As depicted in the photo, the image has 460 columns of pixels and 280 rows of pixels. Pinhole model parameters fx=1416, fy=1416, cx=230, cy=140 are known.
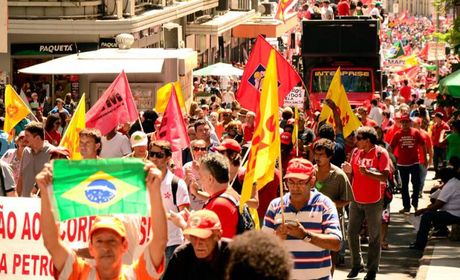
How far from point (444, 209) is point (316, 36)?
13527mm

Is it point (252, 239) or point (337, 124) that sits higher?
point (252, 239)

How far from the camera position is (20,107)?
17109mm

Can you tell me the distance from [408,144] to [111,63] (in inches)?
191

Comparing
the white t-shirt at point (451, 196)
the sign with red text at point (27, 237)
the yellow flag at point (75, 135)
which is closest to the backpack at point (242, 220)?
the sign with red text at point (27, 237)

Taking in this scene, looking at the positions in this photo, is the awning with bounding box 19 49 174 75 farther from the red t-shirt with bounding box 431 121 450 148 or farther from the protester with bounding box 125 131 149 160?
the protester with bounding box 125 131 149 160

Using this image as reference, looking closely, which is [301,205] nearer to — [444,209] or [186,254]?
[186,254]

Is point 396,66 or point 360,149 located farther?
point 396,66

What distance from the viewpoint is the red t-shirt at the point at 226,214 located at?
29.7ft

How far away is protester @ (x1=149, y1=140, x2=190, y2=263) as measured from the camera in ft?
34.3

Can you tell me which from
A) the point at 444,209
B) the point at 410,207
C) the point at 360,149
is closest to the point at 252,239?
the point at 360,149

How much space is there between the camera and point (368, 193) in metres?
14.5

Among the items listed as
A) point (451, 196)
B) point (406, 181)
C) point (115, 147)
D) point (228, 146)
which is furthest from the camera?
point (406, 181)

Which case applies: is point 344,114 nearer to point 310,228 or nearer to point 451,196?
point 451,196


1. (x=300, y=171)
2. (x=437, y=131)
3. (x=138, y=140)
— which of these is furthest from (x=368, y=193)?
(x=437, y=131)
